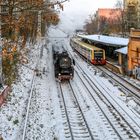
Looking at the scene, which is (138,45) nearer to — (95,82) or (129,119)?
(95,82)

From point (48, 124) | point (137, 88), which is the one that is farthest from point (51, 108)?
point (137, 88)

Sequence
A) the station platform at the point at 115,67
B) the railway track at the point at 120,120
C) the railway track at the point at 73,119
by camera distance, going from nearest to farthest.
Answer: the railway track at the point at 73,119
the railway track at the point at 120,120
the station platform at the point at 115,67

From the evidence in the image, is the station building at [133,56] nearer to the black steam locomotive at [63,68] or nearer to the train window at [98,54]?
the black steam locomotive at [63,68]

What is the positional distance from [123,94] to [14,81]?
289 inches

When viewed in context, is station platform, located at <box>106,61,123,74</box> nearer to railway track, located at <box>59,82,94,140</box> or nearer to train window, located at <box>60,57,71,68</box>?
train window, located at <box>60,57,71,68</box>

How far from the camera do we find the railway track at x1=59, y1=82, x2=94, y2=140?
638 inches

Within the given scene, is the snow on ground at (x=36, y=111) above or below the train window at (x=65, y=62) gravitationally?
below

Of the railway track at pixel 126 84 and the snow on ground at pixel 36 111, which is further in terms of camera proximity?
the railway track at pixel 126 84

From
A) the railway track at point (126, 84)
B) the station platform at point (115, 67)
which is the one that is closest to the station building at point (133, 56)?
the station platform at point (115, 67)

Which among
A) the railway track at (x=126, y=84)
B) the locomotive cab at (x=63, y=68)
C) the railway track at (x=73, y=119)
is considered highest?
the locomotive cab at (x=63, y=68)

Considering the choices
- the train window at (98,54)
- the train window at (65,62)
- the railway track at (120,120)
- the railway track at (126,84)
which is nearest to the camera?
the railway track at (120,120)

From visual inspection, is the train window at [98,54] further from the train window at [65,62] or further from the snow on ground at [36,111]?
the snow on ground at [36,111]

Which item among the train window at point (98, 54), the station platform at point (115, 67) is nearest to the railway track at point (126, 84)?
the station platform at point (115, 67)

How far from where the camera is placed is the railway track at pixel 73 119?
638 inches
